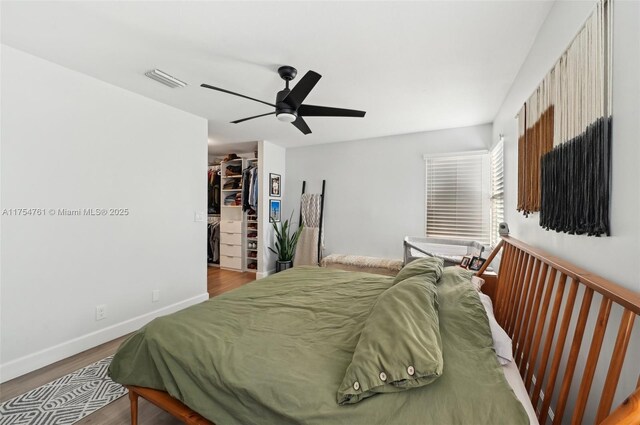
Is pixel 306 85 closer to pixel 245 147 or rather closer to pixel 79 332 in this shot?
pixel 79 332

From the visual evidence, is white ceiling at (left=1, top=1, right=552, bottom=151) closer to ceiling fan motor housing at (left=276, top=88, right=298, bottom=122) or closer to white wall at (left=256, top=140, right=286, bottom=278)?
ceiling fan motor housing at (left=276, top=88, right=298, bottom=122)

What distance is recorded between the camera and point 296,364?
3.93ft

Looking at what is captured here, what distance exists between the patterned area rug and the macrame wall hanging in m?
2.84

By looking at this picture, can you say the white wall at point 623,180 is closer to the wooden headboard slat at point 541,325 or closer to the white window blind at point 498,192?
the wooden headboard slat at point 541,325

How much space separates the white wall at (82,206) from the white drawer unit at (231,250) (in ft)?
6.45

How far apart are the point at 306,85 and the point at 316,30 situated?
0.35 m

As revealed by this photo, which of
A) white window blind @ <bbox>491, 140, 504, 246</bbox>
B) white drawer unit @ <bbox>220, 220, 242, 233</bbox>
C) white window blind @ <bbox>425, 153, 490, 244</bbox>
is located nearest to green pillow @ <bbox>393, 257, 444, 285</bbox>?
white window blind @ <bbox>491, 140, 504, 246</bbox>

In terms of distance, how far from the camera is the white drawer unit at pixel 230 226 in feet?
17.6

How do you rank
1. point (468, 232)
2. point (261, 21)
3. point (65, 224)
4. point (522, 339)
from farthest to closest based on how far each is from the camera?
1. point (468, 232)
2. point (65, 224)
3. point (261, 21)
4. point (522, 339)

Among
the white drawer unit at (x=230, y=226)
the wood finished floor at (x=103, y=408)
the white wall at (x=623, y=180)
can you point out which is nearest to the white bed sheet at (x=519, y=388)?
the white wall at (x=623, y=180)

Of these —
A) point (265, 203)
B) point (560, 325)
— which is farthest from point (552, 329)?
point (265, 203)

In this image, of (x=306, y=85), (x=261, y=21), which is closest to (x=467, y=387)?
(x=306, y=85)

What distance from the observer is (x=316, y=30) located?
181 cm

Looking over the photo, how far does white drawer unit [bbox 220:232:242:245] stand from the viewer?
539cm
